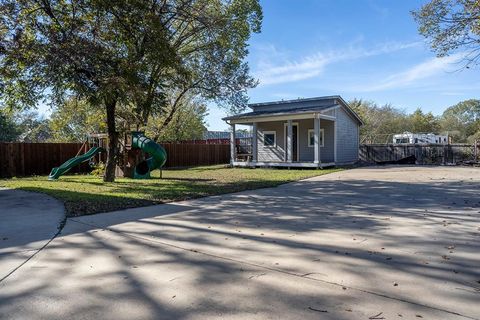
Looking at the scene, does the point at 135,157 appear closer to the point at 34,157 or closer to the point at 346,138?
the point at 34,157

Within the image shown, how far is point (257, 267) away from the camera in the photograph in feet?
13.1

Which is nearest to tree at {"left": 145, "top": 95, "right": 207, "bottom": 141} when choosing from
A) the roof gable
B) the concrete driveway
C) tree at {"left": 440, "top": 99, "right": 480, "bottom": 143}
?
the roof gable

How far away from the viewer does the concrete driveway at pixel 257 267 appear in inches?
117

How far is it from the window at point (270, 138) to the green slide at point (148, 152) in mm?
9613

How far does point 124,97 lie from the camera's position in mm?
10953

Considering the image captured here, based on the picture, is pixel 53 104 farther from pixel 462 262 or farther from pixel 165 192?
pixel 462 262

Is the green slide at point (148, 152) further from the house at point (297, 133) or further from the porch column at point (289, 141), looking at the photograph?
the porch column at point (289, 141)

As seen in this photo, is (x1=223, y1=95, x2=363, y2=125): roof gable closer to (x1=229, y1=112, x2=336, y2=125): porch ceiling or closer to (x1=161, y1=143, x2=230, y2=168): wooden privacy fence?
(x1=229, y1=112, x2=336, y2=125): porch ceiling

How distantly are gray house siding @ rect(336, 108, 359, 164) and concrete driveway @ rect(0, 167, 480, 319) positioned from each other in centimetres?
1520

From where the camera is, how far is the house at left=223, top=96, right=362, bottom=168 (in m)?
21.1

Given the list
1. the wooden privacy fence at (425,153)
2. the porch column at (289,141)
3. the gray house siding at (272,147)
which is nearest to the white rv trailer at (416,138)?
the wooden privacy fence at (425,153)

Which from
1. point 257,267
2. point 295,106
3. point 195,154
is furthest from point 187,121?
point 257,267

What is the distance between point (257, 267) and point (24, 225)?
172 inches

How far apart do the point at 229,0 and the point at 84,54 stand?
43.5 feet
